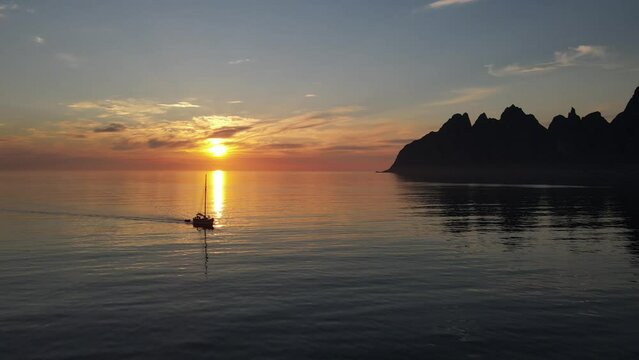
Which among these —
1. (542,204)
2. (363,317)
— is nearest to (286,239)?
(363,317)

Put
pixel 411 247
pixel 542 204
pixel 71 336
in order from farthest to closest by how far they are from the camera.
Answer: pixel 542 204, pixel 411 247, pixel 71 336

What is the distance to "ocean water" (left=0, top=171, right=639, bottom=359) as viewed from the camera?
909 inches

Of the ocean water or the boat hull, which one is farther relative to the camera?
the boat hull

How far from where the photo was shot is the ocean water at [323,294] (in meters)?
23.1

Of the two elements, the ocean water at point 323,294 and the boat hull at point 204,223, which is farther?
the boat hull at point 204,223

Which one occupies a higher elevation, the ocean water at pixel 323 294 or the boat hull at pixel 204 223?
the boat hull at pixel 204 223

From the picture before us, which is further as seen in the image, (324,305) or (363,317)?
(324,305)

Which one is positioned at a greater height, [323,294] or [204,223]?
[204,223]

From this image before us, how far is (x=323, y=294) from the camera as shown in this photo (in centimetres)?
3262

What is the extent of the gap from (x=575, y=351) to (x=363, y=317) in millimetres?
10653

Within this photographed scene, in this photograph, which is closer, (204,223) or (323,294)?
(323,294)

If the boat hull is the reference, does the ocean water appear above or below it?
below

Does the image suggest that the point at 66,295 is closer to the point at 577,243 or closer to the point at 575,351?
the point at 575,351

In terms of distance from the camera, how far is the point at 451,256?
155ft
